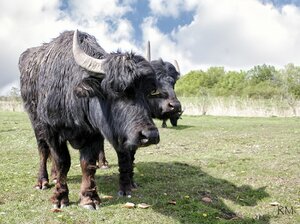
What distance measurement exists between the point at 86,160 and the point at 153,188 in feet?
6.24

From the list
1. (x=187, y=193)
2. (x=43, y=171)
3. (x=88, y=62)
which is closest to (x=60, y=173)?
(x=43, y=171)

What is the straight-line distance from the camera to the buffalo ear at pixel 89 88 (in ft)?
18.0

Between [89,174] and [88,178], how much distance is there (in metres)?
0.07

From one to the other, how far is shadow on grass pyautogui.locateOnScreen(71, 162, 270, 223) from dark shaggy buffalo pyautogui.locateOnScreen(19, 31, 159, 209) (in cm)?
50

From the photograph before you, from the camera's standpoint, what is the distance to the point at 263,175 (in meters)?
8.84

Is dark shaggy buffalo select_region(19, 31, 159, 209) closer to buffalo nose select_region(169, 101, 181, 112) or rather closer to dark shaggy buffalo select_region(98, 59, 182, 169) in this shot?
dark shaggy buffalo select_region(98, 59, 182, 169)

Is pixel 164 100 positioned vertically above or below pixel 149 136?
above

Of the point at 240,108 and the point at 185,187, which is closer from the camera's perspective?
the point at 185,187

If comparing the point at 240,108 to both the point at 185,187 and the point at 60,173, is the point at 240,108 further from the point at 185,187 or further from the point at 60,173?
the point at 60,173

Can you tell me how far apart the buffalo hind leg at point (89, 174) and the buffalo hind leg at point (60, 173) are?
Result: 0.29m

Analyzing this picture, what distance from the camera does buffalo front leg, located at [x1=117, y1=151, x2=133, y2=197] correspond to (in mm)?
7078

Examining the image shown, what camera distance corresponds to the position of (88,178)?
20.7ft

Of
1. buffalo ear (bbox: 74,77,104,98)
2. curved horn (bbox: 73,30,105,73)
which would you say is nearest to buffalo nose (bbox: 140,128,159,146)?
buffalo ear (bbox: 74,77,104,98)

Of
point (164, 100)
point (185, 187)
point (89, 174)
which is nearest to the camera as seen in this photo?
point (89, 174)
